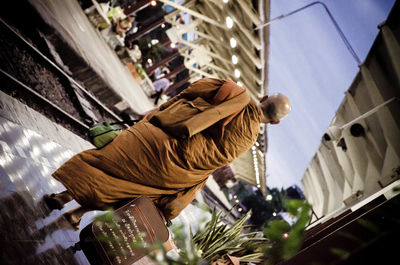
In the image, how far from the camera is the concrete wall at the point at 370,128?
4414 millimetres

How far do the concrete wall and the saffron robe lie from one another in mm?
3167

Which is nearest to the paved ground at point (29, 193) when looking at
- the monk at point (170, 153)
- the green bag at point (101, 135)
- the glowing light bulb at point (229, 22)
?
the monk at point (170, 153)

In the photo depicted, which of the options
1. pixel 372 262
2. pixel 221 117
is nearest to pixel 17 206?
pixel 221 117

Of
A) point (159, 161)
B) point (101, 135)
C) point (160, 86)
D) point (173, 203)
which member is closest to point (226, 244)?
point (173, 203)

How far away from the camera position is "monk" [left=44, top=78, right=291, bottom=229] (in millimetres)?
2086

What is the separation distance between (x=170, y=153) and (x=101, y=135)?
54 centimetres

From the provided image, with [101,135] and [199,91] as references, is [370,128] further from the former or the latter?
[101,135]

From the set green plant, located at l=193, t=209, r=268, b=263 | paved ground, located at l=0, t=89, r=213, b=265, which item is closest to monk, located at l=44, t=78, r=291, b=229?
paved ground, located at l=0, t=89, r=213, b=265

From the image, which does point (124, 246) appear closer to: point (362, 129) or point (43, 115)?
point (43, 115)

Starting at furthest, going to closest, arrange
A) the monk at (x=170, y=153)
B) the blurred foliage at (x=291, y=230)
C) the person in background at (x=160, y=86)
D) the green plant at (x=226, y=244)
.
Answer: the person in background at (x=160, y=86), the monk at (x=170, y=153), the green plant at (x=226, y=244), the blurred foliage at (x=291, y=230)

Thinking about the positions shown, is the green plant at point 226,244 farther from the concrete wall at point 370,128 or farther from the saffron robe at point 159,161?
the concrete wall at point 370,128

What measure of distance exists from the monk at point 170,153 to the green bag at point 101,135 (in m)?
0.06

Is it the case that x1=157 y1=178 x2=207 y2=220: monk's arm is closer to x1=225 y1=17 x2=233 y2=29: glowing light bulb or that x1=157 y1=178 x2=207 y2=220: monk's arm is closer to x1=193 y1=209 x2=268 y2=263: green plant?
x1=193 y1=209 x2=268 y2=263: green plant

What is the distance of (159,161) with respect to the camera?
2.19m
